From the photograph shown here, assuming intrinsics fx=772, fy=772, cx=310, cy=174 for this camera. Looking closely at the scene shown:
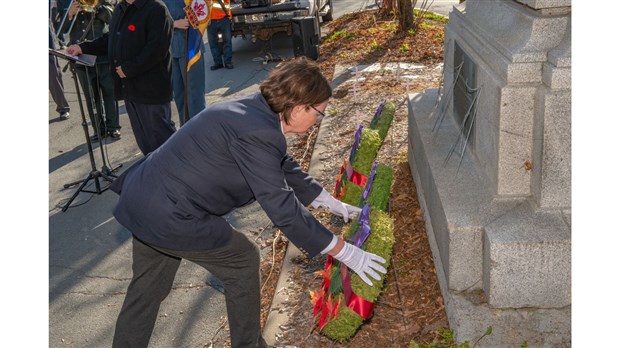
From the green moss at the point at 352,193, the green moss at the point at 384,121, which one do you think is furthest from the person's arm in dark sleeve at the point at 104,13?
the green moss at the point at 352,193

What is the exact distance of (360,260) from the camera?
394 centimetres

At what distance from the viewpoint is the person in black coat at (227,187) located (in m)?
3.55

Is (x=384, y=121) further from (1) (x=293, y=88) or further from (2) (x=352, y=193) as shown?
(1) (x=293, y=88)

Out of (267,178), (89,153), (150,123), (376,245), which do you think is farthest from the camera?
(89,153)

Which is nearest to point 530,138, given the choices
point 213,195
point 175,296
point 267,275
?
point 213,195

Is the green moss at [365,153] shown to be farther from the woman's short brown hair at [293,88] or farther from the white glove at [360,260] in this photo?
the woman's short brown hair at [293,88]

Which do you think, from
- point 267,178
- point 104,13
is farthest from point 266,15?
point 267,178

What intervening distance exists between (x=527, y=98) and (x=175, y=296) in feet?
9.18

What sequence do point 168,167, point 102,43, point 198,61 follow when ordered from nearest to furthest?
point 168,167 → point 102,43 → point 198,61

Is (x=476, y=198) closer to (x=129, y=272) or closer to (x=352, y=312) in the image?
(x=352, y=312)

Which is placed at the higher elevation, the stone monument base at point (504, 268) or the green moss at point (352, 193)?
the stone monument base at point (504, 268)

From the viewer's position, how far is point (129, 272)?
589cm

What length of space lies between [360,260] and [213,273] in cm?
78

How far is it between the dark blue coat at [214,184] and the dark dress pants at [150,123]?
135 inches
